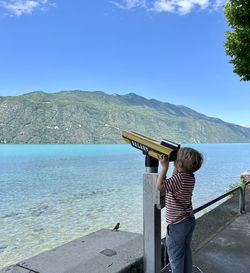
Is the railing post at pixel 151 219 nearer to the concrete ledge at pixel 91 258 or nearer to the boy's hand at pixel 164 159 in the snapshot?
the concrete ledge at pixel 91 258

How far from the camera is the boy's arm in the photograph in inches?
129

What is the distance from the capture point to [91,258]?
3541 mm

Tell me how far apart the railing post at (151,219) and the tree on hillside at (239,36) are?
8695mm

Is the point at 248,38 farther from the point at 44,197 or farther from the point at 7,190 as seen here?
the point at 7,190

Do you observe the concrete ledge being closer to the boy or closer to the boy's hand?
the boy

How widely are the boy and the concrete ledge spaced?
0.41m

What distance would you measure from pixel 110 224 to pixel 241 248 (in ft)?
40.8

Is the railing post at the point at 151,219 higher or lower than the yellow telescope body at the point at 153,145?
lower

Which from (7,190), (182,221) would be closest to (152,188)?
(182,221)

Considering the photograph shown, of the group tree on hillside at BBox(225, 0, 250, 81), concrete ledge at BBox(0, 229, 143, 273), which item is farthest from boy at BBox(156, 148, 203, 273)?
tree on hillside at BBox(225, 0, 250, 81)

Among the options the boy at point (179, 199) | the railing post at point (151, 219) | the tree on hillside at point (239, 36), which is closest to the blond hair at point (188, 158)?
the boy at point (179, 199)

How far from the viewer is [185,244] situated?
3.65m

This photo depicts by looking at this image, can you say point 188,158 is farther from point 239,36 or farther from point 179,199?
point 239,36

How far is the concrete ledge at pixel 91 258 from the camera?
10.8 ft
